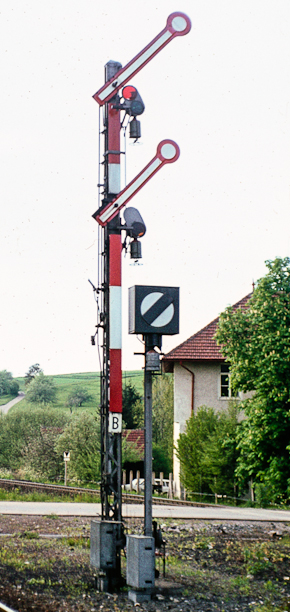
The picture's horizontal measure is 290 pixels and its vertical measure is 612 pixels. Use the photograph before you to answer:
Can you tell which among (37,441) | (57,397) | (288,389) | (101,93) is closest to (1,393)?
(57,397)

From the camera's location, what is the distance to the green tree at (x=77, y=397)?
103 metres

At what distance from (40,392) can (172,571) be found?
97708 millimetres

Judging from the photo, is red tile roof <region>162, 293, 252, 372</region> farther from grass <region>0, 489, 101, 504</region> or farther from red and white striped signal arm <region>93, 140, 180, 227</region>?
red and white striped signal arm <region>93, 140, 180, 227</region>

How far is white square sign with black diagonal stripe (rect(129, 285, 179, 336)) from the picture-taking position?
9773mm

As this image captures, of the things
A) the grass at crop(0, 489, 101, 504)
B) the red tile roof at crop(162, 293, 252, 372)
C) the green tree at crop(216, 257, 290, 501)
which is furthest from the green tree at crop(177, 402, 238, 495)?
the green tree at crop(216, 257, 290, 501)

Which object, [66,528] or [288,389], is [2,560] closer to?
[66,528]

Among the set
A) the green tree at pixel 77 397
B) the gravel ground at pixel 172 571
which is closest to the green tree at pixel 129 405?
the gravel ground at pixel 172 571

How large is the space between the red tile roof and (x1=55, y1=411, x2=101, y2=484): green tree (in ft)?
22.5

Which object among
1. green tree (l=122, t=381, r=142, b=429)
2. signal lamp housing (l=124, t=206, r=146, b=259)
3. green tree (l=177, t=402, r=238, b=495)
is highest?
signal lamp housing (l=124, t=206, r=146, b=259)

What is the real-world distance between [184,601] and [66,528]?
683 cm

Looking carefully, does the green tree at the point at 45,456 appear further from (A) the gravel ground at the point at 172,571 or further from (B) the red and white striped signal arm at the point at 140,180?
(B) the red and white striped signal arm at the point at 140,180

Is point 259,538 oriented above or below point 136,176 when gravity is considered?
below

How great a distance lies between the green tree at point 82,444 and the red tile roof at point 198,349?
687 cm

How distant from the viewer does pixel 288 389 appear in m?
19.4
